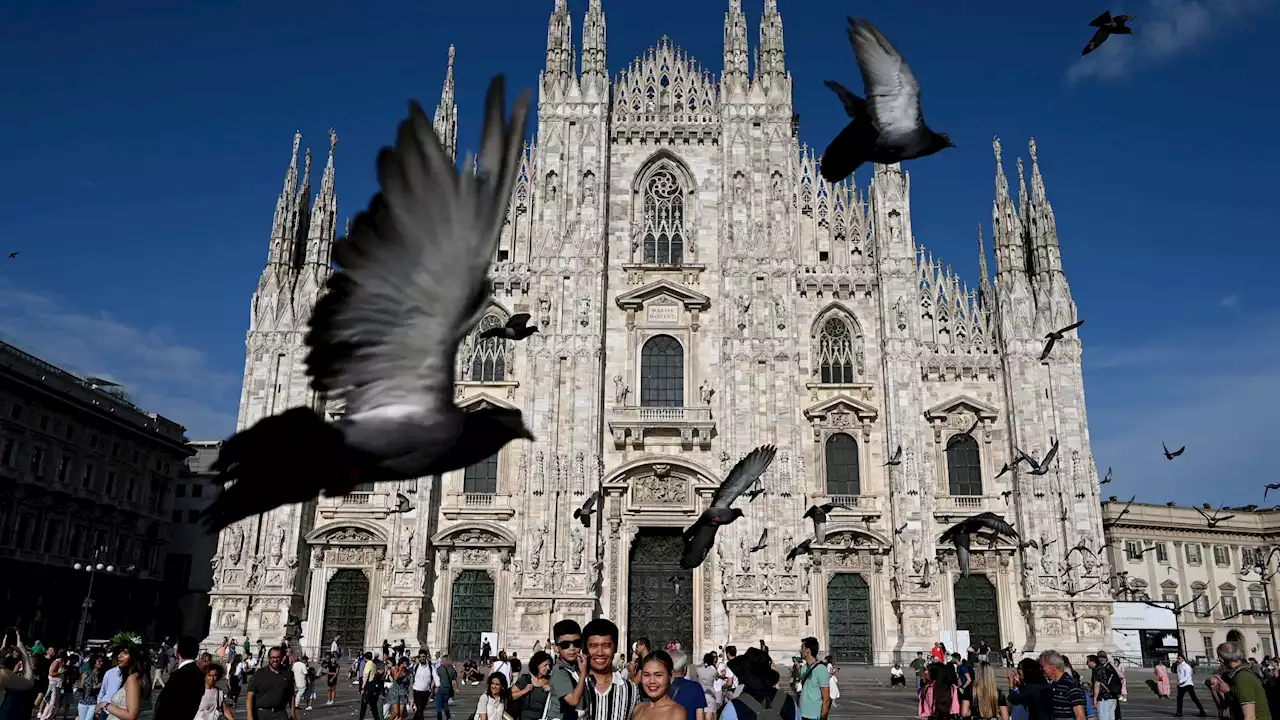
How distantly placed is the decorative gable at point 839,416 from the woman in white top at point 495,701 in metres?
25.5

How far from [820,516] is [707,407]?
10109mm

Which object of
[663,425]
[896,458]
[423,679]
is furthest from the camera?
[663,425]

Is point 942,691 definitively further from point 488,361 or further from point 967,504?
point 488,361

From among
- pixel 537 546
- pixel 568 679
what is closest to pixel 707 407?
pixel 537 546

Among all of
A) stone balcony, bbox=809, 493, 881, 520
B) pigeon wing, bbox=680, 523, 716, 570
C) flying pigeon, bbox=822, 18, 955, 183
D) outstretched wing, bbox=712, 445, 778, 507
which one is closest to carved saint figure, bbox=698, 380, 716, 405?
stone balcony, bbox=809, 493, 881, 520

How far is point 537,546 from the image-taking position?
31500 millimetres

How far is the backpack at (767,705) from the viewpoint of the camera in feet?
25.8

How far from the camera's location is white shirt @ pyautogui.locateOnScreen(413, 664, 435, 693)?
52.4 ft

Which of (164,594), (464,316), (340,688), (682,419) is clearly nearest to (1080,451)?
(682,419)

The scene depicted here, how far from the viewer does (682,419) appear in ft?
109

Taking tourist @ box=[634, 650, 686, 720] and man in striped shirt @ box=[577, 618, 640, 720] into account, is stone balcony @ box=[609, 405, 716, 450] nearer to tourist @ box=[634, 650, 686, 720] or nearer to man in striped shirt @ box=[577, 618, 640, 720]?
man in striped shirt @ box=[577, 618, 640, 720]

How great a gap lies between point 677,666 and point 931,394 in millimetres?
28190

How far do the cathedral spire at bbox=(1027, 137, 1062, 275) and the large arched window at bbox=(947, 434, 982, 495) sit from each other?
6859 mm

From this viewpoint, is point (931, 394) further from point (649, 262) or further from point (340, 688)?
point (340, 688)
